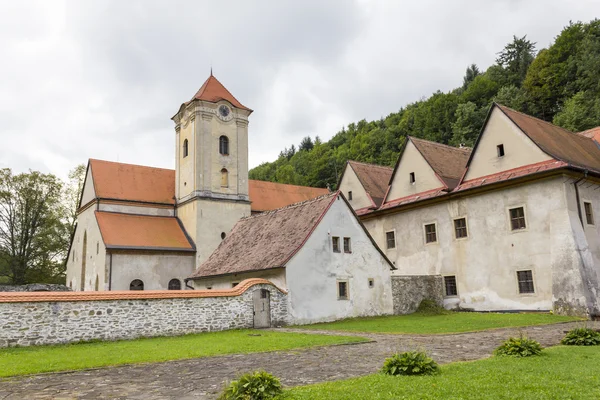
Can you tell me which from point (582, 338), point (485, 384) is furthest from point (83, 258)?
point (485, 384)

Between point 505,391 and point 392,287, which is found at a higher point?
point 392,287

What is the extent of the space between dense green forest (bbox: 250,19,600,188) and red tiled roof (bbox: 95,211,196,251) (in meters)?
26.1

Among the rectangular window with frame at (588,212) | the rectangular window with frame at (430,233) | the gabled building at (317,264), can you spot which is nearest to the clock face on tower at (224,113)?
the gabled building at (317,264)

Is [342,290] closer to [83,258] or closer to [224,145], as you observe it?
[224,145]

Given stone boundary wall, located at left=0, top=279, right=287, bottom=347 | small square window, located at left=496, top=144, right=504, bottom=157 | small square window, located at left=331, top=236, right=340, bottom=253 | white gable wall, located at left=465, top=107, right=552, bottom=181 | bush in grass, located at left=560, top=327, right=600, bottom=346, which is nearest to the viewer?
bush in grass, located at left=560, top=327, right=600, bottom=346

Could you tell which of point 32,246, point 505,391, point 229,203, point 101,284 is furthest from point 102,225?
point 505,391

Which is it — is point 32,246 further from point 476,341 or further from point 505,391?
point 505,391

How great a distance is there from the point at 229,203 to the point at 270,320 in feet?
64.3

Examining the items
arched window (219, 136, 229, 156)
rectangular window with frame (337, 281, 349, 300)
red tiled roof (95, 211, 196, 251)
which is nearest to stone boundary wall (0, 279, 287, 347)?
rectangular window with frame (337, 281, 349, 300)

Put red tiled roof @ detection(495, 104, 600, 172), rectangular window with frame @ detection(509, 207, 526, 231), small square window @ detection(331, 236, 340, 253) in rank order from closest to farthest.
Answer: small square window @ detection(331, 236, 340, 253)
red tiled roof @ detection(495, 104, 600, 172)
rectangular window with frame @ detection(509, 207, 526, 231)

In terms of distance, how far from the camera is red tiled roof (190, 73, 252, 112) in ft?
131

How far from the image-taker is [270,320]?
2077cm

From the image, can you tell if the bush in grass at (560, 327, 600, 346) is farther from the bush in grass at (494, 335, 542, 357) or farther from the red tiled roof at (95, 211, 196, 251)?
the red tiled roof at (95, 211, 196, 251)

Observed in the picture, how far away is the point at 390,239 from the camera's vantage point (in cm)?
3228
